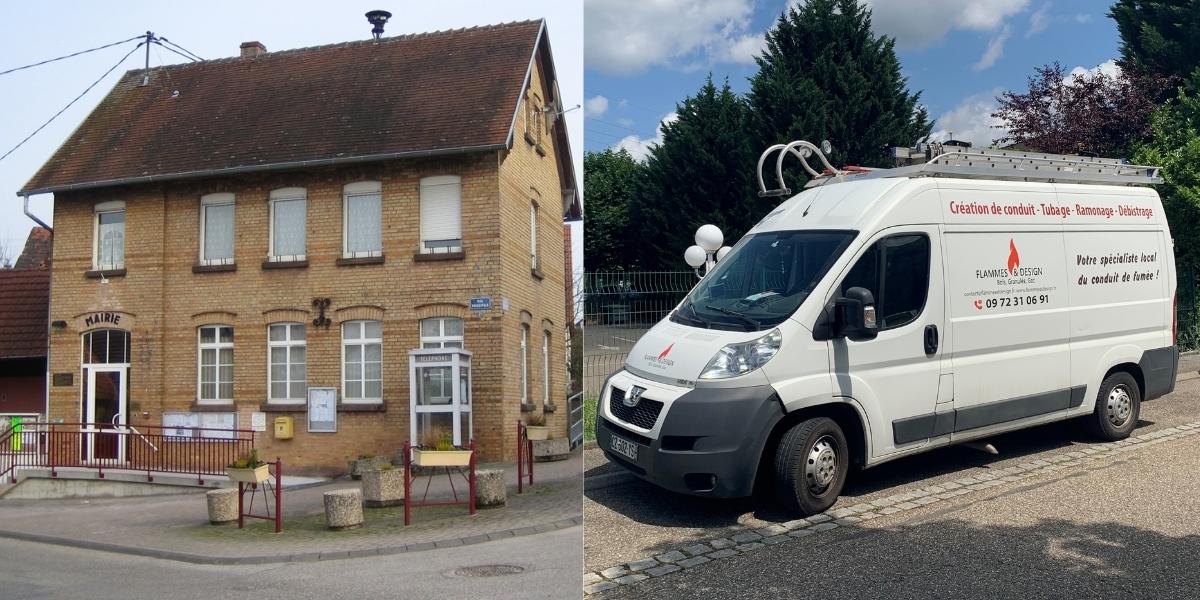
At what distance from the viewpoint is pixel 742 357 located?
12.7 ft

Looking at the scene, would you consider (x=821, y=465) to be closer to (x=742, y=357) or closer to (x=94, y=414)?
(x=742, y=357)

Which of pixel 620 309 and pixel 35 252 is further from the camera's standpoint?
Result: pixel 620 309

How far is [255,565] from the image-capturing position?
1.38 metres

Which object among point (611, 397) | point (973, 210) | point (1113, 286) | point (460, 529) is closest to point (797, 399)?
point (611, 397)

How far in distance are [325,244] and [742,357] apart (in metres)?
2.67

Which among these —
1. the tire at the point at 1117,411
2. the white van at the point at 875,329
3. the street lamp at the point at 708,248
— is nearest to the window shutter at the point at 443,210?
the white van at the point at 875,329

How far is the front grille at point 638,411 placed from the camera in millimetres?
3738

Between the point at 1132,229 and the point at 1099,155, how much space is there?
46 centimetres

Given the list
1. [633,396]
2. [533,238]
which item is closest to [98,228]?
[533,238]

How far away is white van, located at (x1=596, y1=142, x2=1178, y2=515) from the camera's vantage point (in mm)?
3773

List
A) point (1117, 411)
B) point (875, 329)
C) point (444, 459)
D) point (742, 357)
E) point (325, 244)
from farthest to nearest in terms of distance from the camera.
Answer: point (1117, 411) → point (875, 329) → point (742, 357) → point (325, 244) → point (444, 459)

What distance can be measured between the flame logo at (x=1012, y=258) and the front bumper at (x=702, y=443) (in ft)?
5.17

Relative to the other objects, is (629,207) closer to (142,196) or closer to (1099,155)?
(142,196)

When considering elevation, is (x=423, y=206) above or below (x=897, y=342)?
above
